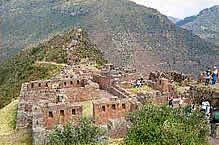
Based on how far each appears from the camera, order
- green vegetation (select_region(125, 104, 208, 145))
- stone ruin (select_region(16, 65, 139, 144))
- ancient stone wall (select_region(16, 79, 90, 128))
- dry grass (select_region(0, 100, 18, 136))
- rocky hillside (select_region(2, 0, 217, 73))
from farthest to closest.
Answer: rocky hillside (select_region(2, 0, 217, 73)), ancient stone wall (select_region(16, 79, 90, 128)), dry grass (select_region(0, 100, 18, 136)), stone ruin (select_region(16, 65, 139, 144)), green vegetation (select_region(125, 104, 208, 145))

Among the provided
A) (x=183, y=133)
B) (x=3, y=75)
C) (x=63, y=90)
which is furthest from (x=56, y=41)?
(x=183, y=133)

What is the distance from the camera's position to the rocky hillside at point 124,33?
376 feet

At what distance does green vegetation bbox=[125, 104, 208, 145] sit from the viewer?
1628 cm

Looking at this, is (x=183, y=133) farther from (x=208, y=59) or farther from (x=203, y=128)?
(x=208, y=59)

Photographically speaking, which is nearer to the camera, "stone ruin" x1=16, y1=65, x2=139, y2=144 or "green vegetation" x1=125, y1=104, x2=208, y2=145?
"green vegetation" x1=125, y1=104, x2=208, y2=145

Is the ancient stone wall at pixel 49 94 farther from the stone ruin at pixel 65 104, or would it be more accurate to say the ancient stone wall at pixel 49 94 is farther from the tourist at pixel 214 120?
the tourist at pixel 214 120

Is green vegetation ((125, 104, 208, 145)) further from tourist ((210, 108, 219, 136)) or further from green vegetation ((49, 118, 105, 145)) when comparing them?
green vegetation ((49, 118, 105, 145))

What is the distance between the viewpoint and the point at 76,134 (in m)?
16.7

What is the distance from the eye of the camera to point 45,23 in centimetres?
15188

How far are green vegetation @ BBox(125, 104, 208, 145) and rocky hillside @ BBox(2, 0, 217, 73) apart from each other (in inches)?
3267

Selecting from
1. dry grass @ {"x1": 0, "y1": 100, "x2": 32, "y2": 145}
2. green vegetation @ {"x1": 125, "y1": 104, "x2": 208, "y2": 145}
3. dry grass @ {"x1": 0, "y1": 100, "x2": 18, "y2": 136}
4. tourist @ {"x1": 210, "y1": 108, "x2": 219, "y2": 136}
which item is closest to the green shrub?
dry grass @ {"x1": 0, "y1": 100, "x2": 18, "y2": 136}

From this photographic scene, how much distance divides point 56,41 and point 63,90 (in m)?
57.4

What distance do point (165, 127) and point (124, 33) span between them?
113 metres

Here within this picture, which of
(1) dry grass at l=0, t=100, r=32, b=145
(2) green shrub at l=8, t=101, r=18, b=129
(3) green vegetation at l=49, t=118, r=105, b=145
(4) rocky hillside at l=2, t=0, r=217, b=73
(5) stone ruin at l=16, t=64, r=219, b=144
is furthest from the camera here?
(4) rocky hillside at l=2, t=0, r=217, b=73
